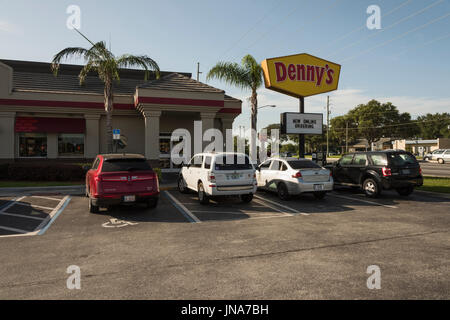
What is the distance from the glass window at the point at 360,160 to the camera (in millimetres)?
12338

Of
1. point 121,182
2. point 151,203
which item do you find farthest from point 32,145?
point 121,182

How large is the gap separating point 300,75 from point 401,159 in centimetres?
823

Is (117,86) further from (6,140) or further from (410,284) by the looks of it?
(410,284)

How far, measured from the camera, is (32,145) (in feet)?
65.8

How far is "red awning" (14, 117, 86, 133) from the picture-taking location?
19.1 metres

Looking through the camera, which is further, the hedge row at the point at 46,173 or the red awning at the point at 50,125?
the red awning at the point at 50,125

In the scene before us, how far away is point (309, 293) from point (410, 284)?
147cm

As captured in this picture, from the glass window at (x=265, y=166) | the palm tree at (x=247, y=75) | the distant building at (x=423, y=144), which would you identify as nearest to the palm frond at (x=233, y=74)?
the palm tree at (x=247, y=75)

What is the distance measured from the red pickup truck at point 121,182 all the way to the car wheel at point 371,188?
825 centimetres

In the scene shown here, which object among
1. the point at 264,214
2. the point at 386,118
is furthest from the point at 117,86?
the point at 386,118

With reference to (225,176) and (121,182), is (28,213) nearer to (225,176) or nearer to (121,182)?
(121,182)

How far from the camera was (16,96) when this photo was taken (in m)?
18.6

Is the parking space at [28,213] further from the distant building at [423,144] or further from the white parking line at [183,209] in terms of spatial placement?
the distant building at [423,144]
